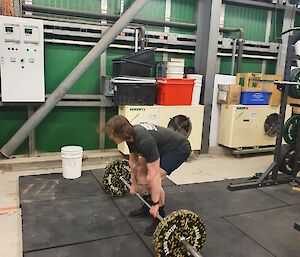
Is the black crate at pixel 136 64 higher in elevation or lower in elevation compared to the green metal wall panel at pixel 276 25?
lower

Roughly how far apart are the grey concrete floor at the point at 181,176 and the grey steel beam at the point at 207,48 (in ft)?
1.68

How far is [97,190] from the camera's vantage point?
12.4 ft

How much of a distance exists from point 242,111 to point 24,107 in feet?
11.5

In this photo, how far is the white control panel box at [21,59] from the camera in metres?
4.07

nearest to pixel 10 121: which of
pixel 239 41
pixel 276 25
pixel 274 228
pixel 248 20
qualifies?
pixel 274 228

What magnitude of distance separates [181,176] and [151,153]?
2030 millimetres

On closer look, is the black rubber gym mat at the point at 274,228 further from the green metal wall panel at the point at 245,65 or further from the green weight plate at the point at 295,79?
the green metal wall panel at the point at 245,65

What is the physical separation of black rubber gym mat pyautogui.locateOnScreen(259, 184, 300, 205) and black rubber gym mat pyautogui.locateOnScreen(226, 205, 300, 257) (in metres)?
0.17

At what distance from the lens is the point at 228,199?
3.71 meters

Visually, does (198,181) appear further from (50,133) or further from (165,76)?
(50,133)

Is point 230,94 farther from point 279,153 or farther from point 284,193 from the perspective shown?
point 284,193

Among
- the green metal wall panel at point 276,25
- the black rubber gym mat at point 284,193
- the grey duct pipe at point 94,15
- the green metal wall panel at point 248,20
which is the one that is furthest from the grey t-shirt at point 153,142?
the green metal wall panel at point 276,25

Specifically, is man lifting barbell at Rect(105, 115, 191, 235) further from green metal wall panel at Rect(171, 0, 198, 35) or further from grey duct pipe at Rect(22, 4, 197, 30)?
green metal wall panel at Rect(171, 0, 198, 35)

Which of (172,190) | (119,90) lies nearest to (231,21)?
(119,90)
